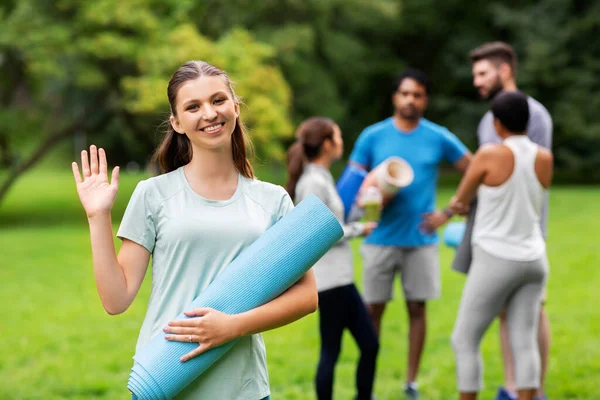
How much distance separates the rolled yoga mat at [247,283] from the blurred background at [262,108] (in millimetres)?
726

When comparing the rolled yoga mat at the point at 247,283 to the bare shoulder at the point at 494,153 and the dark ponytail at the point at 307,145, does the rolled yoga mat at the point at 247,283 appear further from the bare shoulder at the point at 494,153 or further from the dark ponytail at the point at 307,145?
the dark ponytail at the point at 307,145

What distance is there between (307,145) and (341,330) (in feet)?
3.48

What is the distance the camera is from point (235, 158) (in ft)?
8.39

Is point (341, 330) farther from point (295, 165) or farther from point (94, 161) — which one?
point (94, 161)

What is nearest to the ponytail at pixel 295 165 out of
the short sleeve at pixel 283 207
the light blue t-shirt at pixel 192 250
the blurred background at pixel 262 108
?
the blurred background at pixel 262 108

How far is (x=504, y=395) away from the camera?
5066 millimetres

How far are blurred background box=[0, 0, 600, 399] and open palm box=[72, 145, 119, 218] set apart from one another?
497 mm

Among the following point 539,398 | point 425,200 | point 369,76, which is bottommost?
point 539,398

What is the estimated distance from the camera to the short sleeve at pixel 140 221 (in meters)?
2.38

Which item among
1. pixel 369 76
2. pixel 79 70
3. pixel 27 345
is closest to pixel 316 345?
pixel 27 345

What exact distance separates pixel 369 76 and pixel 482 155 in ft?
95.7

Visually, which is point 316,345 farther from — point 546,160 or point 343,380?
point 546,160

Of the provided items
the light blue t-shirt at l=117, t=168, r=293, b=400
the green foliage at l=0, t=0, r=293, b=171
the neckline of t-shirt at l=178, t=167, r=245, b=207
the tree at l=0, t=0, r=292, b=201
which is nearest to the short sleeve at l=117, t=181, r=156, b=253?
the light blue t-shirt at l=117, t=168, r=293, b=400

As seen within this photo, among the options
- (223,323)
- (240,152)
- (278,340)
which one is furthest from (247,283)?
(278,340)
